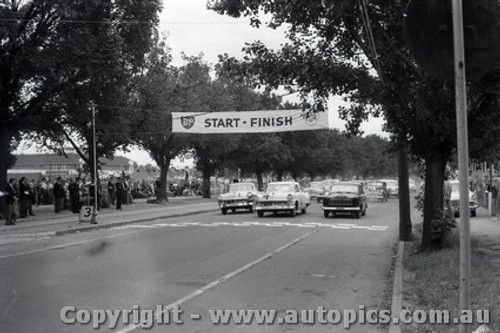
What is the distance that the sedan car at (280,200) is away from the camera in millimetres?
26688

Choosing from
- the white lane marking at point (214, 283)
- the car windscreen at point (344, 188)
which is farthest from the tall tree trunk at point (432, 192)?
the car windscreen at point (344, 188)

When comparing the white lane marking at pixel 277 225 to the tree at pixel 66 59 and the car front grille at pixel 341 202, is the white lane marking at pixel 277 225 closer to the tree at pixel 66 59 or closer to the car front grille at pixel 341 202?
the car front grille at pixel 341 202

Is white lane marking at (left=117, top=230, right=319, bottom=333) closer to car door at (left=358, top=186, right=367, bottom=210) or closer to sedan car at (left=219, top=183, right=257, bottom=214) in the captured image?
car door at (left=358, top=186, right=367, bottom=210)

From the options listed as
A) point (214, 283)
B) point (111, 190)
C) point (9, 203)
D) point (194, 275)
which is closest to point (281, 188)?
point (9, 203)

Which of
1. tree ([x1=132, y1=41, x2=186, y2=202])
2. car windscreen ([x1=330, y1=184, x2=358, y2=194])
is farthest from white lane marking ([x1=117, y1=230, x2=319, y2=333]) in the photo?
tree ([x1=132, y1=41, x2=186, y2=202])

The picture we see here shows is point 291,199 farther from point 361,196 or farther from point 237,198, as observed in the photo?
point 237,198

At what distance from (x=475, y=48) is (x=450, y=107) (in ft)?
26.4

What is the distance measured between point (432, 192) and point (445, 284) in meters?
4.17

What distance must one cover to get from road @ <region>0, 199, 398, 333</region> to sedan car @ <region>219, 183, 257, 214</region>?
10.5m

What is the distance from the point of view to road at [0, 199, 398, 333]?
7.70m

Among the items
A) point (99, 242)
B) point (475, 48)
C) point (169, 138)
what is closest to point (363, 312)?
point (475, 48)

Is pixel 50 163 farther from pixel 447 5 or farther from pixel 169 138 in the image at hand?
pixel 447 5

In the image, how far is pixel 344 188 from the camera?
1065 inches

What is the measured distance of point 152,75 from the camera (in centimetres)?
3750
